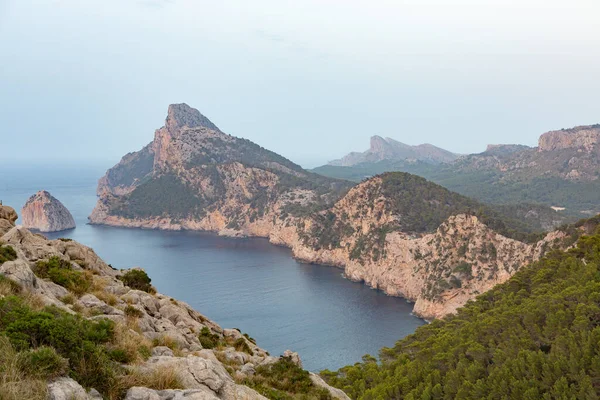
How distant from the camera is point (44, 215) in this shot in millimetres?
176375

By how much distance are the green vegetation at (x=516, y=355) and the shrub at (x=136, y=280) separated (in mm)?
18414

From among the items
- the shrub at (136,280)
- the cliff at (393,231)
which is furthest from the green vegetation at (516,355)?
the cliff at (393,231)

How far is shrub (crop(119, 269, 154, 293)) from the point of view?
23984 millimetres

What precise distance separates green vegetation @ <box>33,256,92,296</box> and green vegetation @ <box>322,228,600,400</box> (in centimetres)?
2287

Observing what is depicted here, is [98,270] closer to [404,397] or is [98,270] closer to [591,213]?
[404,397]

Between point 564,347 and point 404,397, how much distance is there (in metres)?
11.8

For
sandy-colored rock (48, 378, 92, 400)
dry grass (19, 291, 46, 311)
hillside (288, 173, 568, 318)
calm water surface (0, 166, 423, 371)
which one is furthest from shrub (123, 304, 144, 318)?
hillside (288, 173, 568, 318)

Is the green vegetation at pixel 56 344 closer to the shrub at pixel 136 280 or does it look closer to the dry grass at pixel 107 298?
the dry grass at pixel 107 298

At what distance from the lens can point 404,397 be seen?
33156mm

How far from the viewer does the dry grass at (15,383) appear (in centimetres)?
719

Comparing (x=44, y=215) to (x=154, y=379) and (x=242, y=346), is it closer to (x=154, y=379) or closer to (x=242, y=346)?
(x=242, y=346)

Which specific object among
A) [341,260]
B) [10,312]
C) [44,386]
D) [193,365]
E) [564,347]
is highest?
[10,312]

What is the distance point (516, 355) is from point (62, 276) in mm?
31267

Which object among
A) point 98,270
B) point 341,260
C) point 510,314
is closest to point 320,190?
point 341,260
